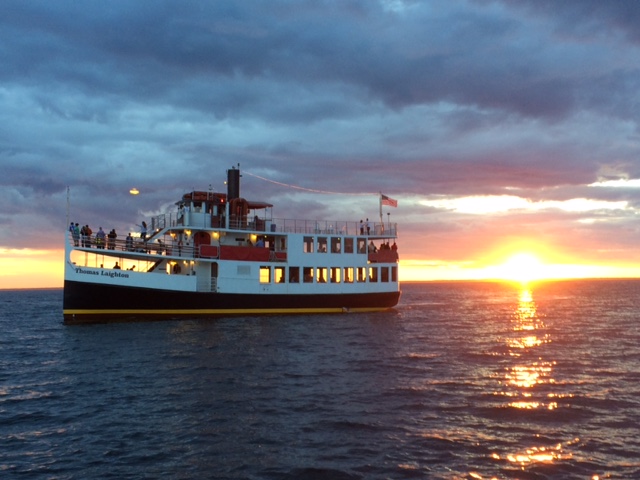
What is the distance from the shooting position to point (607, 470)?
10.8m

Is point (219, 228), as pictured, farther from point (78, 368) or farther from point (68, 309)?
point (78, 368)

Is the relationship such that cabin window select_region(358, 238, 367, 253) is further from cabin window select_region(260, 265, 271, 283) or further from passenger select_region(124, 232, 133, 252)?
passenger select_region(124, 232, 133, 252)

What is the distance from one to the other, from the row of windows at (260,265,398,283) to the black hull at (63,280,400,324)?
144 cm

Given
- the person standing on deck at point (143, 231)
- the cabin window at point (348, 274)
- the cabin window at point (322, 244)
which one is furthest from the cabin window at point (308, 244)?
the person standing on deck at point (143, 231)

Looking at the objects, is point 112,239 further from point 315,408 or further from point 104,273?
point 315,408

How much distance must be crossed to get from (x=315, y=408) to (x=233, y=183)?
3045 centimetres

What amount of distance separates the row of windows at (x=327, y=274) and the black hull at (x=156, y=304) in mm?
1439

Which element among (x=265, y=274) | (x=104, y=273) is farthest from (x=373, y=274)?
(x=104, y=273)

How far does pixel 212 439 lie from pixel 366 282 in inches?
1283

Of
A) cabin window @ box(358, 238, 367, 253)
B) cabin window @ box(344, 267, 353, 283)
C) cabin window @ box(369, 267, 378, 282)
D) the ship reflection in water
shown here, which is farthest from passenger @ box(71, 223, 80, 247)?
the ship reflection in water

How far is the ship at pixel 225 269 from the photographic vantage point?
115 feet

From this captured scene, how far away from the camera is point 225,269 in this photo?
38406 mm

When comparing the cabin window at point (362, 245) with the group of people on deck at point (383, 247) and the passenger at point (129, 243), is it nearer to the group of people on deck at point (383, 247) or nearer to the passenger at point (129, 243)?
the group of people on deck at point (383, 247)

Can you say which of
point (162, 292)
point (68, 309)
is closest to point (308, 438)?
point (162, 292)
